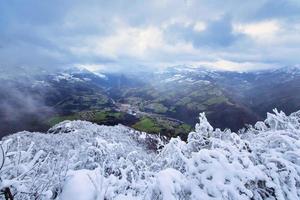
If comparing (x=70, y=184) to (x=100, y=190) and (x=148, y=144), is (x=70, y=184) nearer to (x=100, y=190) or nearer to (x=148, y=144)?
(x=100, y=190)

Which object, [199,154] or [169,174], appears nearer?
[169,174]

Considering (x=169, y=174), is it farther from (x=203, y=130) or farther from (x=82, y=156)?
(x=82, y=156)

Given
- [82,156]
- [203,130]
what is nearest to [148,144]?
[82,156]

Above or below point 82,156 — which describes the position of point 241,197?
above

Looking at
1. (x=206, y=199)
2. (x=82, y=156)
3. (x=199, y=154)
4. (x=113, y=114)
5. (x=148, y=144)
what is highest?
(x=199, y=154)

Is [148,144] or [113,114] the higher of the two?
[148,144]

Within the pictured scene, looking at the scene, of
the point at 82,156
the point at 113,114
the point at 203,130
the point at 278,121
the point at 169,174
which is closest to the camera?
the point at 169,174

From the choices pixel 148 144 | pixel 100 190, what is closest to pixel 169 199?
pixel 100 190

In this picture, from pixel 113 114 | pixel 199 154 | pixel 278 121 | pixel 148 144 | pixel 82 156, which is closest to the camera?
pixel 199 154

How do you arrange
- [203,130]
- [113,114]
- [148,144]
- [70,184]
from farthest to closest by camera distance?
[113,114], [148,144], [203,130], [70,184]
